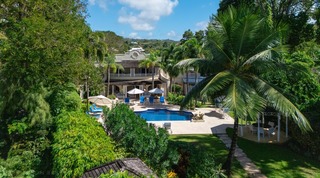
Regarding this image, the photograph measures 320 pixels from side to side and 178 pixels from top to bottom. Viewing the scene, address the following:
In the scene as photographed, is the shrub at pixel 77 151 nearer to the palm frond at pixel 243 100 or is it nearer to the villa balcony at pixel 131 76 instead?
the palm frond at pixel 243 100

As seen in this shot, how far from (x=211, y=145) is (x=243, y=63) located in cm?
787

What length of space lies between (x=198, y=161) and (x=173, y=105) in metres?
25.8

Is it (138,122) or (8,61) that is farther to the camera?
(138,122)

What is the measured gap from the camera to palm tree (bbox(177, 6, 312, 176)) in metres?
11.1

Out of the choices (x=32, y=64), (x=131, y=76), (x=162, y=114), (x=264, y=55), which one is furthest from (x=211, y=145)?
(x=131, y=76)

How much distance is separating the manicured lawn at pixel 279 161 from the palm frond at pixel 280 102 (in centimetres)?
368

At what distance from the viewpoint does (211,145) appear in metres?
18.1

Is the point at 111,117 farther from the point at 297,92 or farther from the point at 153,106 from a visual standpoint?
the point at 153,106

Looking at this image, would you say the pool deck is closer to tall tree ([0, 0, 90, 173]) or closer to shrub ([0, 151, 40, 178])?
tall tree ([0, 0, 90, 173])

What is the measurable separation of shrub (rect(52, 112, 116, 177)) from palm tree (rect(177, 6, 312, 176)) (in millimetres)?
4872

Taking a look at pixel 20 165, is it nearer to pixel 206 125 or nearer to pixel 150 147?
pixel 150 147

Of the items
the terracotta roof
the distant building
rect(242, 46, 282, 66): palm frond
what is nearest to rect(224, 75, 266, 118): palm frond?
rect(242, 46, 282, 66): palm frond

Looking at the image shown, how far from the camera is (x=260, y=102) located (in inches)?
442

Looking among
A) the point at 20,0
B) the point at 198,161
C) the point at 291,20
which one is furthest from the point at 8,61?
the point at 291,20
